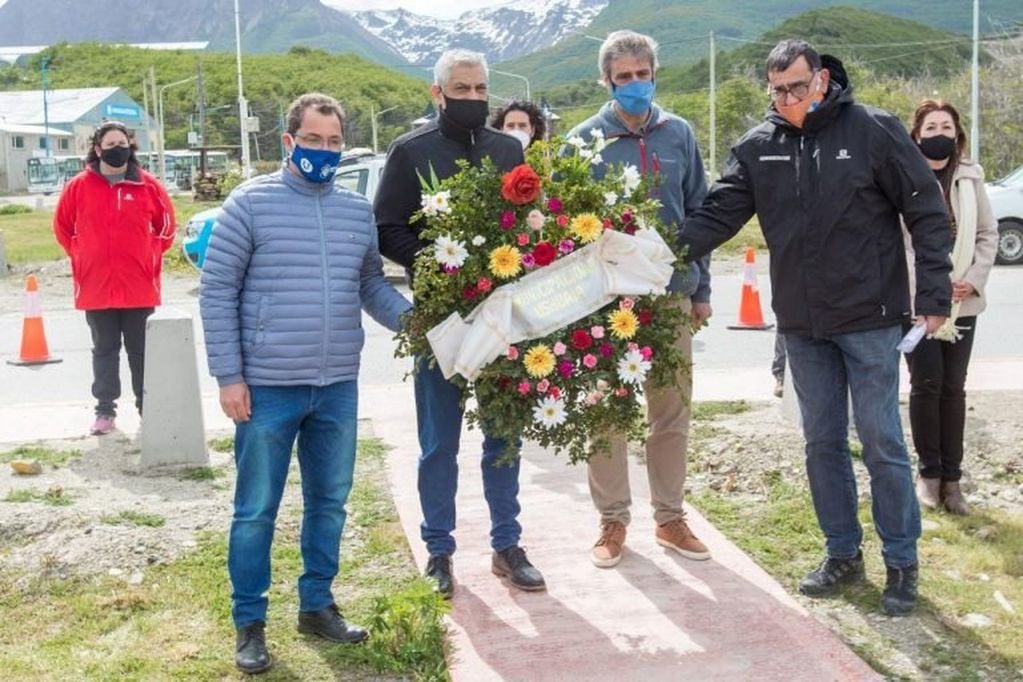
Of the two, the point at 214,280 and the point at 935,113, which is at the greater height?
the point at 935,113

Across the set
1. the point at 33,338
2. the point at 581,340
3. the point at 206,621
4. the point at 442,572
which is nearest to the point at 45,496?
the point at 206,621

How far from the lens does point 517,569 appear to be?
5.15 m

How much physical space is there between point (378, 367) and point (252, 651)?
22.8 feet

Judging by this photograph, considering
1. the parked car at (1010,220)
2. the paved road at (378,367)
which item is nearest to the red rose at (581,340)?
the paved road at (378,367)

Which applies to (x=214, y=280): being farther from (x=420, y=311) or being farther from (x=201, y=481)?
(x=201, y=481)

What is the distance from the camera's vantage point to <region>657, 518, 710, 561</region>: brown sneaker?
544 cm

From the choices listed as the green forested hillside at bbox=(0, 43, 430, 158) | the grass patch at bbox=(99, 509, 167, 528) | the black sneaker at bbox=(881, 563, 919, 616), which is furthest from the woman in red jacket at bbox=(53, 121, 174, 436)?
the green forested hillside at bbox=(0, 43, 430, 158)

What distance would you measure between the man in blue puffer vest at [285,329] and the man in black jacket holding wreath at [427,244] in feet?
0.80

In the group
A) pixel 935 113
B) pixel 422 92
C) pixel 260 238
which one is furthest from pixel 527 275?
pixel 422 92

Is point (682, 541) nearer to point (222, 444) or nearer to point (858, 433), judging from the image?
point (858, 433)

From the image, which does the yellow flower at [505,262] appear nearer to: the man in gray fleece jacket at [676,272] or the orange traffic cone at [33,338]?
the man in gray fleece jacket at [676,272]

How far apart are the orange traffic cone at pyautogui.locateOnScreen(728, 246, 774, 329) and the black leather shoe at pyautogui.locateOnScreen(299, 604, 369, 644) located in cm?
895

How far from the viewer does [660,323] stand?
469 centimetres

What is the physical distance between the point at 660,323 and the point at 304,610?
66.3 inches
